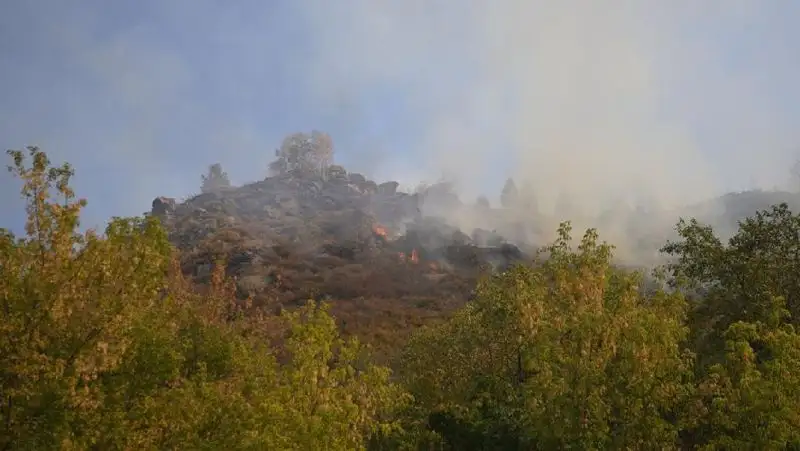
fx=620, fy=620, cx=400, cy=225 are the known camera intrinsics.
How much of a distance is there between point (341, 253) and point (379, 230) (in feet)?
77.9

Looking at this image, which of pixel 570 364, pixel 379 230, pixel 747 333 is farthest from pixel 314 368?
pixel 379 230

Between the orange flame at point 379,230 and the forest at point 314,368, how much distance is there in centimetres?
10374

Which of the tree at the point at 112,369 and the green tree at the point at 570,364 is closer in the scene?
the tree at the point at 112,369

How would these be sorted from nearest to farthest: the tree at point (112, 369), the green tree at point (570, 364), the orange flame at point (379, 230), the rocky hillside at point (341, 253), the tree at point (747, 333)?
1. the tree at point (112, 369)
2. the tree at point (747, 333)
3. the green tree at point (570, 364)
4. the rocky hillside at point (341, 253)
5. the orange flame at point (379, 230)

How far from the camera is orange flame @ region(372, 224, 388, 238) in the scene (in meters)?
129

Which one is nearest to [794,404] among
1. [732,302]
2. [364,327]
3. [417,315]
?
[732,302]

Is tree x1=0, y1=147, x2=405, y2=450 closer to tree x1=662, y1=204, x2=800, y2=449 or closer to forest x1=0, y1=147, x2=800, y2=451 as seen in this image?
forest x1=0, y1=147, x2=800, y2=451

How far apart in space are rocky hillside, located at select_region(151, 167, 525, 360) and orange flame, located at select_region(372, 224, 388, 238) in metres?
0.36

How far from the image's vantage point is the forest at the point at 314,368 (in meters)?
13.4

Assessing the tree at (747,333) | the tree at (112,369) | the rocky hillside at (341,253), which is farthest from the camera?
the rocky hillside at (341,253)

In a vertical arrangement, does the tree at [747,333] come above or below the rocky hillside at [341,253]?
below

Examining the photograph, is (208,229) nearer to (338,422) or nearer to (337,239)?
(337,239)

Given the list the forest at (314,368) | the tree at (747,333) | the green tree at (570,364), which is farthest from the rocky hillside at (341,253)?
the forest at (314,368)

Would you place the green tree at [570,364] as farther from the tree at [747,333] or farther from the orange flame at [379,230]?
the orange flame at [379,230]
